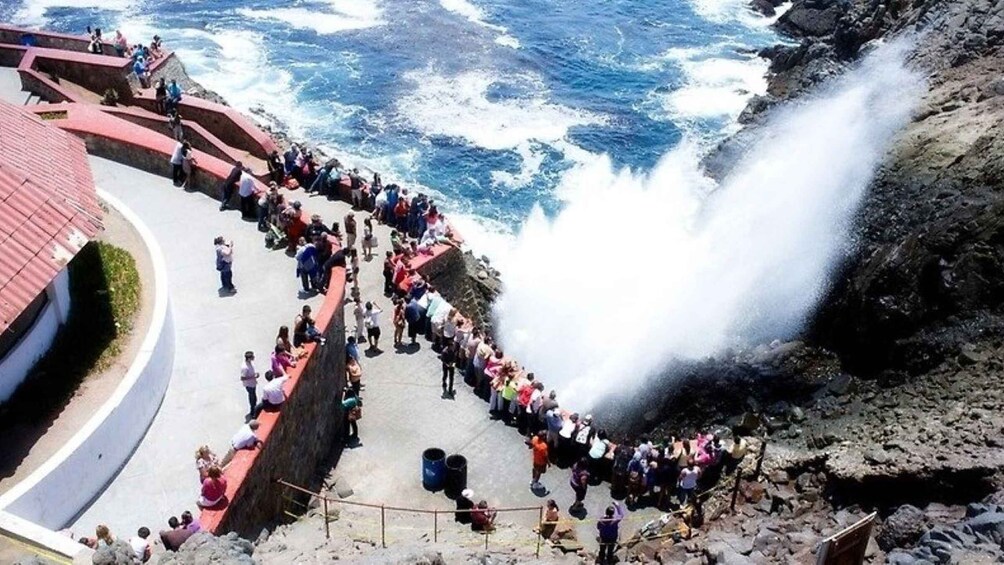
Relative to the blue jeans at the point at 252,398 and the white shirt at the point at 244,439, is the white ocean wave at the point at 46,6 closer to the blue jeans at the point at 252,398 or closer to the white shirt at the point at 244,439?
the blue jeans at the point at 252,398

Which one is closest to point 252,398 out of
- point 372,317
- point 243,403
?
point 243,403

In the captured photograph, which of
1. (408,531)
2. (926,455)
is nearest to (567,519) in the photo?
(408,531)

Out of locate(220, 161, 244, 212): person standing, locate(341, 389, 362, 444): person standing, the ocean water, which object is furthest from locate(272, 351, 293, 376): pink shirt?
the ocean water

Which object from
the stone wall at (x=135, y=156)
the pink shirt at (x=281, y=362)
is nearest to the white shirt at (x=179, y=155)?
the stone wall at (x=135, y=156)

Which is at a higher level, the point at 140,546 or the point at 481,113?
the point at 140,546

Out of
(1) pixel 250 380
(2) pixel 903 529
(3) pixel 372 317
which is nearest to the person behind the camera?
(2) pixel 903 529

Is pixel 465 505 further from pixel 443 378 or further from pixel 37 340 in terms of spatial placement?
pixel 37 340
